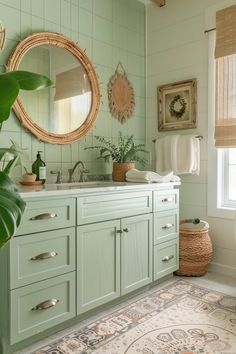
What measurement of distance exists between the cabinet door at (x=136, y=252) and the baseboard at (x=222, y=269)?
2.62ft

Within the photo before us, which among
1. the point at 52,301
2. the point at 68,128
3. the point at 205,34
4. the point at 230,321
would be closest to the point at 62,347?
the point at 52,301

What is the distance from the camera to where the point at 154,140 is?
3.13 metres

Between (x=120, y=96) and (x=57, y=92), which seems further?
(x=120, y=96)

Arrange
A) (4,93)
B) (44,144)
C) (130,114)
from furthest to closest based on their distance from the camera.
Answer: (130,114), (44,144), (4,93)

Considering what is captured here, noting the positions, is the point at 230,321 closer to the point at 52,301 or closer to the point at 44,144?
the point at 52,301

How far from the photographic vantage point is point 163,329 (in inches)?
72.1

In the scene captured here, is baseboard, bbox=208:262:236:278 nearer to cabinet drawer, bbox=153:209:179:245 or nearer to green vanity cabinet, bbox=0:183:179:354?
cabinet drawer, bbox=153:209:179:245

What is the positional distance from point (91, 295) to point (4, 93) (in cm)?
151

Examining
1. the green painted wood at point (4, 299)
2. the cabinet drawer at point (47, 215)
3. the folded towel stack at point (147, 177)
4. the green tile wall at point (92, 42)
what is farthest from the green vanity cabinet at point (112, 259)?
the green tile wall at point (92, 42)

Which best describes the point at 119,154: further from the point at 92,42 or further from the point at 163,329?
the point at 163,329

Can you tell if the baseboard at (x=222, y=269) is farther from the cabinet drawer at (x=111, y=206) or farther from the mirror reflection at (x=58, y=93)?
the mirror reflection at (x=58, y=93)

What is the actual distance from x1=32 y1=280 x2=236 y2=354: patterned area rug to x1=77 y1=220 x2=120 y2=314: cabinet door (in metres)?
0.14

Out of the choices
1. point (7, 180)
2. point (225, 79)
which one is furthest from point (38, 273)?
point (225, 79)

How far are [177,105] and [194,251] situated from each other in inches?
54.8
